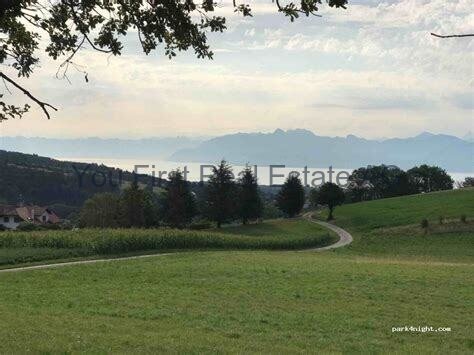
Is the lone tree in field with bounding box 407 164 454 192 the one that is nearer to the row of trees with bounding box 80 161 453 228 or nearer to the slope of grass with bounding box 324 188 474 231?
the slope of grass with bounding box 324 188 474 231

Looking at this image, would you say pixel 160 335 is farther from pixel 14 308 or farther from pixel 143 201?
pixel 143 201

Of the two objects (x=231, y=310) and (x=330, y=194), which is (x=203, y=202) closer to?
(x=330, y=194)

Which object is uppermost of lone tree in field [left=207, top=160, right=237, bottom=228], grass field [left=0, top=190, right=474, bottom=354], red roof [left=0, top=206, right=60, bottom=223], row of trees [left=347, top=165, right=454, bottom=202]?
row of trees [left=347, top=165, right=454, bottom=202]

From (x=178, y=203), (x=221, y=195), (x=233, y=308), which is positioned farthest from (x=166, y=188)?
(x=233, y=308)

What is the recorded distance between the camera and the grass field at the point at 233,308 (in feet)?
41.5

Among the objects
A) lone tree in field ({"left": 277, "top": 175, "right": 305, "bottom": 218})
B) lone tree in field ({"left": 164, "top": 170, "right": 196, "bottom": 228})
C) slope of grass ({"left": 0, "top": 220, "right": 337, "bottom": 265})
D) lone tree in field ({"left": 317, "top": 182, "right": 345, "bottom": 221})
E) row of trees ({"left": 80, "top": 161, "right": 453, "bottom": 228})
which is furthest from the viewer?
lone tree in field ({"left": 277, "top": 175, "right": 305, "bottom": 218})

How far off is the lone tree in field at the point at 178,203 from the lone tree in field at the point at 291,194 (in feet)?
68.8

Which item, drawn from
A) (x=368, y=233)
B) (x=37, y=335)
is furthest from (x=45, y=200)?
(x=37, y=335)

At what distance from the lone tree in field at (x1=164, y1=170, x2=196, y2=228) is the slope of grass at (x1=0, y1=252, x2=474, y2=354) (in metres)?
50.9

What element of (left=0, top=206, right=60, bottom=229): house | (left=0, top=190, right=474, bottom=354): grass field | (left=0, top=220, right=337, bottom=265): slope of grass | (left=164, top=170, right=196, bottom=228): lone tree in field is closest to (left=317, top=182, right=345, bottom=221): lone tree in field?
(left=164, top=170, right=196, bottom=228): lone tree in field

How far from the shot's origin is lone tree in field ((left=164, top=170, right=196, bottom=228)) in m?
82.2

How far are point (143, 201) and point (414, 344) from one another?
73.3 meters

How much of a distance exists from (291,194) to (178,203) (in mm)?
25129

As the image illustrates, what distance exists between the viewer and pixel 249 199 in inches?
3526
